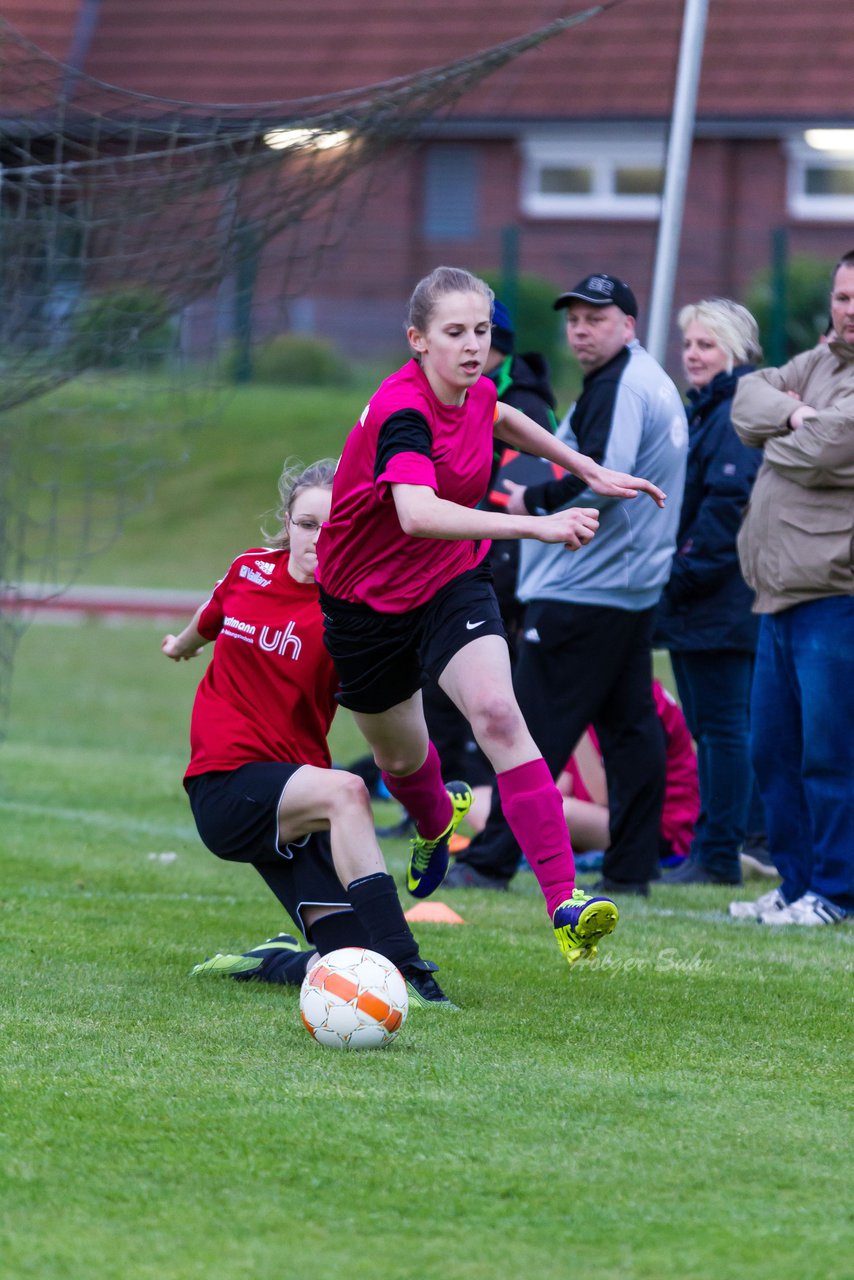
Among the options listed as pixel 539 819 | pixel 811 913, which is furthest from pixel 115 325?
pixel 539 819

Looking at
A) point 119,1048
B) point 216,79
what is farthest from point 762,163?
point 119,1048

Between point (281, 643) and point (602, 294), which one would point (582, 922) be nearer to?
point (281, 643)

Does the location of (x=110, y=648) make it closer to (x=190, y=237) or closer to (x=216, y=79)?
(x=190, y=237)

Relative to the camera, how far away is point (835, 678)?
604cm

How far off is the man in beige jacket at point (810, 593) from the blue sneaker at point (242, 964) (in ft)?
6.30

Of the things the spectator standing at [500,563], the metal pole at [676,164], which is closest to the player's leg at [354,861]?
the spectator standing at [500,563]

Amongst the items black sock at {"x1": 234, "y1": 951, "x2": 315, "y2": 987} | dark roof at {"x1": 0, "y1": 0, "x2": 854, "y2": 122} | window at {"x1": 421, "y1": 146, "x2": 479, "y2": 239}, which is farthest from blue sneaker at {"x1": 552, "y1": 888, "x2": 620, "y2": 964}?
window at {"x1": 421, "y1": 146, "x2": 479, "y2": 239}

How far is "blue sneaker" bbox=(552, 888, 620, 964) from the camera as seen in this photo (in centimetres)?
427

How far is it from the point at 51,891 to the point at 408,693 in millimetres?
2060

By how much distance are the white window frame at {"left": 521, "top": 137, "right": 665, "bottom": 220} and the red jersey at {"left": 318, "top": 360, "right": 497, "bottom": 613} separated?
2336 cm

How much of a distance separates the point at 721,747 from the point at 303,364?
734 inches

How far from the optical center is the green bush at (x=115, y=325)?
926 cm

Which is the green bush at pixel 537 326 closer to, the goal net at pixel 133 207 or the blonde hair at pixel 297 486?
the goal net at pixel 133 207

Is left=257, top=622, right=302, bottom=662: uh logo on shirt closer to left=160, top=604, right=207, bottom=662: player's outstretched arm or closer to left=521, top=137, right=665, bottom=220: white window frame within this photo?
left=160, top=604, right=207, bottom=662: player's outstretched arm
